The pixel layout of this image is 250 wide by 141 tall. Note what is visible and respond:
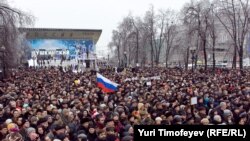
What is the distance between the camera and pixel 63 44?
253 ft

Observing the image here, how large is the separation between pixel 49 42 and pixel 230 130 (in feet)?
245

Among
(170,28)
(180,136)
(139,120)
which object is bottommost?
(139,120)

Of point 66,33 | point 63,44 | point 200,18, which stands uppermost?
point 66,33

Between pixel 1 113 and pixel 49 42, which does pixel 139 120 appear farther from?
pixel 49 42

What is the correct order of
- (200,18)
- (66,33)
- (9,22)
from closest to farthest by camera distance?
(9,22) < (200,18) < (66,33)

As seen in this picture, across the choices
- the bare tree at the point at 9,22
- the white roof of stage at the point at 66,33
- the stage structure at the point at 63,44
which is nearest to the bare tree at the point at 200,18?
the bare tree at the point at 9,22

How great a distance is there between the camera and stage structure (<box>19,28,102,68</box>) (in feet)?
213

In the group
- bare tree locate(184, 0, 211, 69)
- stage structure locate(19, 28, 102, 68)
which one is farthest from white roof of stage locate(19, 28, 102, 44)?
bare tree locate(184, 0, 211, 69)

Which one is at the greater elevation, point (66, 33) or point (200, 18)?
point (66, 33)

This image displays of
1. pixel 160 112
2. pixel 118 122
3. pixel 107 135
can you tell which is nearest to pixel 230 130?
pixel 107 135

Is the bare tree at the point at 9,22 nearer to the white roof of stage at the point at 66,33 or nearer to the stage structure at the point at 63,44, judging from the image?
the stage structure at the point at 63,44

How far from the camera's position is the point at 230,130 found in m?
3.76

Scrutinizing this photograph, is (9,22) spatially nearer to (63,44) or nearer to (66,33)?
(63,44)

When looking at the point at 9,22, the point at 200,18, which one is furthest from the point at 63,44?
the point at 9,22
